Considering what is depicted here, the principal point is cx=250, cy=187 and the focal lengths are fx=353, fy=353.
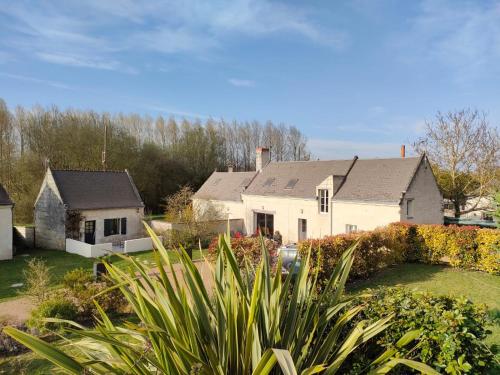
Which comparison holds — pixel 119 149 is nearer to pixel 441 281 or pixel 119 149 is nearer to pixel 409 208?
pixel 409 208

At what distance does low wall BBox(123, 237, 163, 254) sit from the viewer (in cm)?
2225

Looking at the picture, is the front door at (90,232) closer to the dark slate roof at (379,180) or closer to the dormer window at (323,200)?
the dormer window at (323,200)

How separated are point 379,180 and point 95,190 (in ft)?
63.2

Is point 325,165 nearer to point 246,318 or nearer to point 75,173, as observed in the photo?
point 75,173

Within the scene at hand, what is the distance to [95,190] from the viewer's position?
25047mm

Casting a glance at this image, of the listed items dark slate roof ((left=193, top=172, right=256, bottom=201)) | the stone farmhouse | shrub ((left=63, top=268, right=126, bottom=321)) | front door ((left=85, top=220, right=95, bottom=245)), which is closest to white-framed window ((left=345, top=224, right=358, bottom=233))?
dark slate roof ((left=193, top=172, right=256, bottom=201))

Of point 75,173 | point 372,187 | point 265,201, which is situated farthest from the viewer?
point 265,201

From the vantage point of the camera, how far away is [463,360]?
3717mm

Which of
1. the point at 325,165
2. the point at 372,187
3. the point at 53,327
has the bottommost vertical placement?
the point at 53,327

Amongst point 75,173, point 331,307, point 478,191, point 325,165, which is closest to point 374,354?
point 331,307

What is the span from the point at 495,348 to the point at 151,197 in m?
42.7

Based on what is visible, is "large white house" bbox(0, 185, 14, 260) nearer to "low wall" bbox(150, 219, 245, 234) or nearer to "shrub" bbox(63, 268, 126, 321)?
"low wall" bbox(150, 219, 245, 234)

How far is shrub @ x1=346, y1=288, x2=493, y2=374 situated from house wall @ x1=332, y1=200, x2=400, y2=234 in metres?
16.4

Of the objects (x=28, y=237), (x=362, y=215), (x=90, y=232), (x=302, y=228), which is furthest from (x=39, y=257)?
(x=362, y=215)
